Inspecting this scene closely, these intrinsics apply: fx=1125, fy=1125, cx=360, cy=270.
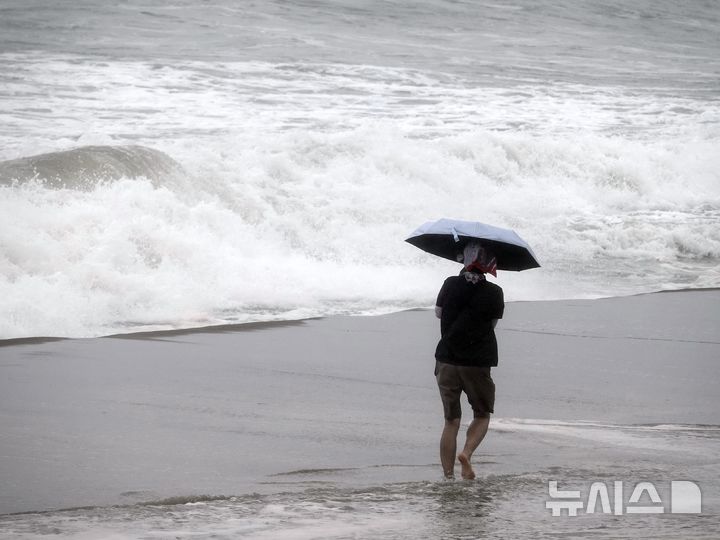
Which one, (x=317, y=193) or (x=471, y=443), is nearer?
(x=471, y=443)

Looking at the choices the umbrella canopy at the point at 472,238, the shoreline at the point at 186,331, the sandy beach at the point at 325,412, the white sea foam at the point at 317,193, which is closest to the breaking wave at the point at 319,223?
the white sea foam at the point at 317,193

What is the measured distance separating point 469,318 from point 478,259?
0.32 metres

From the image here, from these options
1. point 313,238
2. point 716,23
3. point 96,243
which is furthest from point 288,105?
point 716,23

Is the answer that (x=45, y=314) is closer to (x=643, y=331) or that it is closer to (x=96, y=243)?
(x=96, y=243)

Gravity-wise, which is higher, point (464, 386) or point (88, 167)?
point (88, 167)

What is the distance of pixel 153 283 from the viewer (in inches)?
436

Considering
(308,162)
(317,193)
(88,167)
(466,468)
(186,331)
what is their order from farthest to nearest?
(308,162), (317,193), (88,167), (186,331), (466,468)

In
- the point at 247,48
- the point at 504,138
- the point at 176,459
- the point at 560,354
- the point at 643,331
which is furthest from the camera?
the point at 247,48

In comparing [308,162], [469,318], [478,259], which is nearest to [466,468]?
[469,318]

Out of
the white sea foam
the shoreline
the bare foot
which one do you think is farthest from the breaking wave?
the bare foot

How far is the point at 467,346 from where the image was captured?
224 inches

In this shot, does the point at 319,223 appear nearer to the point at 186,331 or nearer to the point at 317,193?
the point at 317,193

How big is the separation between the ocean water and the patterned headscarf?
181 inches

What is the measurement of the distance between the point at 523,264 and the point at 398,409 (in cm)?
167
